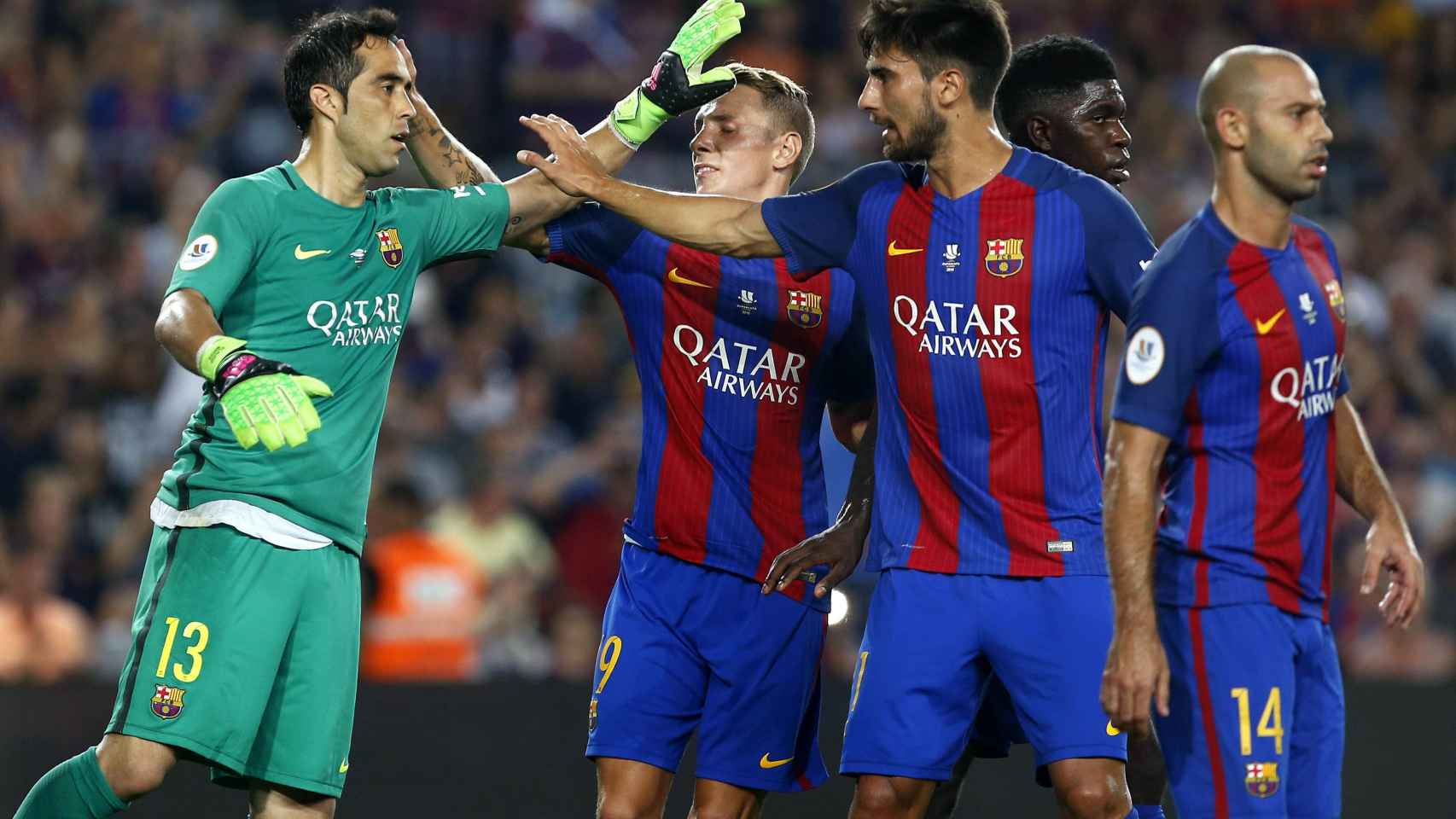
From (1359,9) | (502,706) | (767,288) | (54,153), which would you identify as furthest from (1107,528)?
(1359,9)

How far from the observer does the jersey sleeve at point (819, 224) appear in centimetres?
535

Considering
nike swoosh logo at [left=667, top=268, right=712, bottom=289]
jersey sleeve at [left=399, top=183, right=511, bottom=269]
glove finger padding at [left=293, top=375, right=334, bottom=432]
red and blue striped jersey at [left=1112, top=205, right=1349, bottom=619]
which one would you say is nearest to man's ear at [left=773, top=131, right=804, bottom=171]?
nike swoosh logo at [left=667, top=268, right=712, bottom=289]

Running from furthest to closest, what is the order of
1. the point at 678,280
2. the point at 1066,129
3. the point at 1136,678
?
the point at 1066,129
the point at 678,280
the point at 1136,678

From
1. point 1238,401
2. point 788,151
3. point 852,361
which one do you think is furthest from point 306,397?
point 1238,401

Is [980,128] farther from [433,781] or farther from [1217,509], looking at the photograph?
[433,781]

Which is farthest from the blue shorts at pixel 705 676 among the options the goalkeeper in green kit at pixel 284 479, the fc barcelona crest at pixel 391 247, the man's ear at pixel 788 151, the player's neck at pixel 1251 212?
the player's neck at pixel 1251 212

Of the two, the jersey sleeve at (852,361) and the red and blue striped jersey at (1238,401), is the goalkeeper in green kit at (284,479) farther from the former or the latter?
the red and blue striped jersey at (1238,401)

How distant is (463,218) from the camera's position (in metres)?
5.64

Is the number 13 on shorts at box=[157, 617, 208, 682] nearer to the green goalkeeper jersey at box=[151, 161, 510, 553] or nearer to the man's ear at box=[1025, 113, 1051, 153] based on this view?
the green goalkeeper jersey at box=[151, 161, 510, 553]

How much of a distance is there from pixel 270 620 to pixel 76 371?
5.41 meters

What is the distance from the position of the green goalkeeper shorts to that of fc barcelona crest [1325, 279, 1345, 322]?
2.80 meters

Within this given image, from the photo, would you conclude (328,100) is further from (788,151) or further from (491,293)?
(491,293)

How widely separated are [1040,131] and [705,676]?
207cm

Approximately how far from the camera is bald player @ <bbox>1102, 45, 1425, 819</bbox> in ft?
14.5
